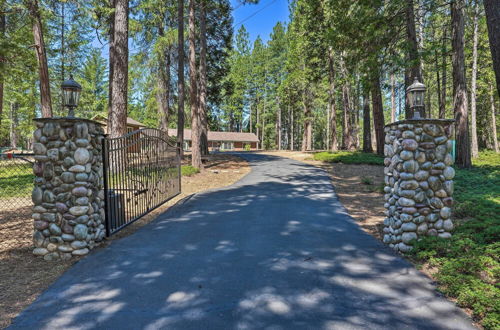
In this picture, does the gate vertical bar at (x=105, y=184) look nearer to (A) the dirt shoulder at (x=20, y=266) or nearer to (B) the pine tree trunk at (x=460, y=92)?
A: (A) the dirt shoulder at (x=20, y=266)

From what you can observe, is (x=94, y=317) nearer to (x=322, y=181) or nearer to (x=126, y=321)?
(x=126, y=321)

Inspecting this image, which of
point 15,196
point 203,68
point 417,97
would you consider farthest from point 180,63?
point 417,97

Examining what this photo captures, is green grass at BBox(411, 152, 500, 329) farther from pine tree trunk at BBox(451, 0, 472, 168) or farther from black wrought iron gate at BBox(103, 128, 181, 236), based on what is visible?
pine tree trunk at BBox(451, 0, 472, 168)

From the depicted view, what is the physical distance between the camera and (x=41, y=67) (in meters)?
12.5

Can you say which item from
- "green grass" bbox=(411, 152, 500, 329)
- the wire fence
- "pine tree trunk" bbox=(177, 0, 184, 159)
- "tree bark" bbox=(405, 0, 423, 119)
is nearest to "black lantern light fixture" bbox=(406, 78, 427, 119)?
"green grass" bbox=(411, 152, 500, 329)

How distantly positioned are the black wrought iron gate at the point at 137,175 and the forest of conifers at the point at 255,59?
2542 millimetres

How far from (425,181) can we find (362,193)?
4647mm

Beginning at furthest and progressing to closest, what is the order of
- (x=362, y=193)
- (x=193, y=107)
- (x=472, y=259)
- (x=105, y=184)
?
(x=193, y=107) < (x=362, y=193) < (x=105, y=184) < (x=472, y=259)

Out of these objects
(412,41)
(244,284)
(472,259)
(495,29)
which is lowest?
(244,284)

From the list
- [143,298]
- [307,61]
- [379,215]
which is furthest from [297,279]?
[307,61]

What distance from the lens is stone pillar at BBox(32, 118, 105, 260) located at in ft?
13.3

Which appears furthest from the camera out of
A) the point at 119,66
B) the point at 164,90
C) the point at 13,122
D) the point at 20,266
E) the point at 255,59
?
the point at 255,59

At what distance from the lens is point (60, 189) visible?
409 centimetres

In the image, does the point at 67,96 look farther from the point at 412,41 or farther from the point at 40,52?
Result: the point at 40,52
